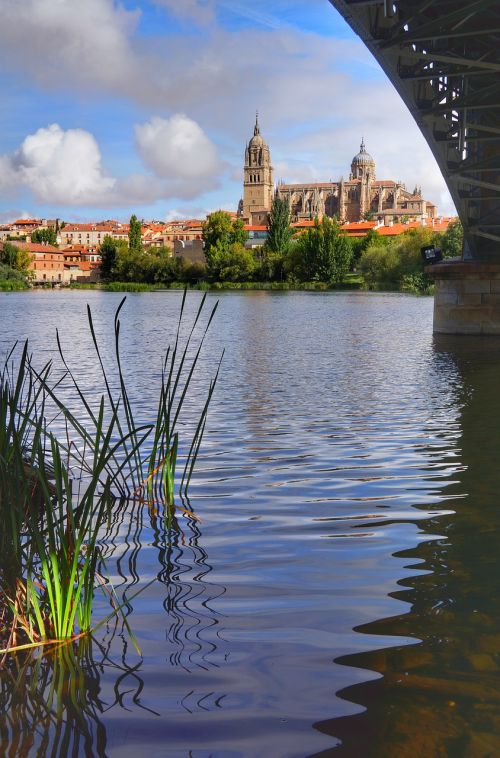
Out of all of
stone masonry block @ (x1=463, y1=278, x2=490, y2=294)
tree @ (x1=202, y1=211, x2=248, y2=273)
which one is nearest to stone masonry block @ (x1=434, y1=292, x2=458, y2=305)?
stone masonry block @ (x1=463, y1=278, x2=490, y2=294)

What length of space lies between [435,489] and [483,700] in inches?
138

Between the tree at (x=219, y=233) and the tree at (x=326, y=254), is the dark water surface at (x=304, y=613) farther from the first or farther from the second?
the tree at (x=219, y=233)

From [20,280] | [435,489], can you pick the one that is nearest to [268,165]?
[20,280]

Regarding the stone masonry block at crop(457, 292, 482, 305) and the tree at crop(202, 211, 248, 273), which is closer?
the stone masonry block at crop(457, 292, 482, 305)

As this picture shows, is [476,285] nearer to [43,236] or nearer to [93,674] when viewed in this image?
[93,674]

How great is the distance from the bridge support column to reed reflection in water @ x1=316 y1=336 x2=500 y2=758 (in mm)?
16402

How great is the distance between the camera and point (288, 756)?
2.72 meters

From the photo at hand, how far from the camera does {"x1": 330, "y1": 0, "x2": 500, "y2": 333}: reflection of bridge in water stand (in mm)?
11297

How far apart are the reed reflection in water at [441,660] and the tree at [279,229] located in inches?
3745

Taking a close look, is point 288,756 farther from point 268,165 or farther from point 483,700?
point 268,165

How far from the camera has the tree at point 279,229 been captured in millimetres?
99875

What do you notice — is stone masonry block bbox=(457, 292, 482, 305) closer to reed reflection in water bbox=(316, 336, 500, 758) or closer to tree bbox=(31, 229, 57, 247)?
reed reflection in water bbox=(316, 336, 500, 758)

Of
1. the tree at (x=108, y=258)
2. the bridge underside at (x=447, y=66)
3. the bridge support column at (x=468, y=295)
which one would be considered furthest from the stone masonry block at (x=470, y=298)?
the tree at (x=108, y=258)

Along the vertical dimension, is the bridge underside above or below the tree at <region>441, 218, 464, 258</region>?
below
